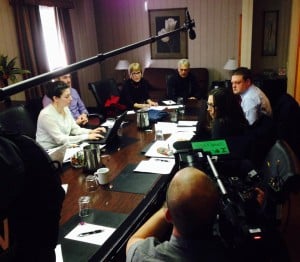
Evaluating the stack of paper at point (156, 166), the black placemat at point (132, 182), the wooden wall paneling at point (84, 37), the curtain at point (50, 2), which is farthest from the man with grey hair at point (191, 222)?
the wooden wall paneling at point (84, 37)

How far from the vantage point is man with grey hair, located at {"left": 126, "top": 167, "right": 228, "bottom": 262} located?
1047 millimetres

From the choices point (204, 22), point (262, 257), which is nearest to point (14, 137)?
point (262, 257)

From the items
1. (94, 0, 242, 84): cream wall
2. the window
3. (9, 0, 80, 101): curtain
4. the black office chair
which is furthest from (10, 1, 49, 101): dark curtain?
(94, 0, 242, 84): cream wall

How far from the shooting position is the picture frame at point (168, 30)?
5738 millimetres

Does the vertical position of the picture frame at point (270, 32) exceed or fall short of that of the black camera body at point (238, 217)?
it exceeds it

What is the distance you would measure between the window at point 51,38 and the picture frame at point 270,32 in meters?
3.34

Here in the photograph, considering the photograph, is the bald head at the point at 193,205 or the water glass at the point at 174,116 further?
the water glass at the point at 174,116

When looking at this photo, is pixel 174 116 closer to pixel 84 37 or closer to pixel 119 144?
pixel 119 144

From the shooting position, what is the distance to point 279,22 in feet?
17.4

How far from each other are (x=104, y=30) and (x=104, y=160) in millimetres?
4628

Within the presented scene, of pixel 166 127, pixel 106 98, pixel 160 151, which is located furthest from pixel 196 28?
pixel 160 151

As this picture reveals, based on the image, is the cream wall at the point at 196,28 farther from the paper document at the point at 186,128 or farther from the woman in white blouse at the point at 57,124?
the woman in white blouse at the point at 57,124

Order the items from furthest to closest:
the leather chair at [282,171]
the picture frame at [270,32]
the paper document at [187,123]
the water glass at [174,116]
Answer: the picture frame at [270,32]
the water glass at [174,116]
the paper document at [187,123]
the leather chair at [282,171]

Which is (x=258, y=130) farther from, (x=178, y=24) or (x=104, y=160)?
(x=178, y=24)
